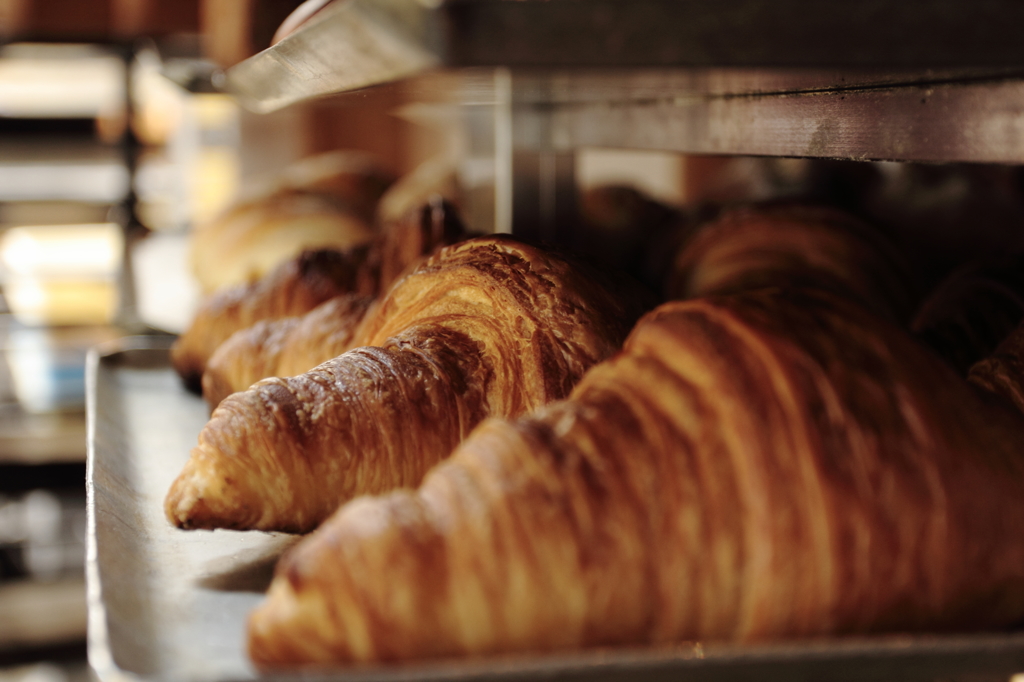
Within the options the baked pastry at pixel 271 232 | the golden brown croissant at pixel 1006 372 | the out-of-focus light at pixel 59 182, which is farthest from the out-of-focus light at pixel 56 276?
the golden brown croissant at pixel 1006 372

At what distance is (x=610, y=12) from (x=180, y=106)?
4463 mm

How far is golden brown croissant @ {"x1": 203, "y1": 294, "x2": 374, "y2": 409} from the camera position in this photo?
3.34 feet

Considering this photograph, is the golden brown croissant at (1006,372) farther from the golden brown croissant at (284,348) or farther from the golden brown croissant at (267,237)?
the golden brown croissant at (267,237)

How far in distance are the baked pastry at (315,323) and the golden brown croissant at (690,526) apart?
491mm

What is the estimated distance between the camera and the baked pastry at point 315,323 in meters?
1.03

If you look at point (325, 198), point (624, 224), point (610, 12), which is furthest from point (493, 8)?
point (325, 198)

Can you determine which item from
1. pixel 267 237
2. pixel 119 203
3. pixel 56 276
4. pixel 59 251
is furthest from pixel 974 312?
pixel 59 251

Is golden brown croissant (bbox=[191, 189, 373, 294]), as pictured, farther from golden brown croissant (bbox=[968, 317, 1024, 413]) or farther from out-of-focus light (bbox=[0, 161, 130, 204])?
golden brown croissant (bbox=[968, 317, 1024, 413])

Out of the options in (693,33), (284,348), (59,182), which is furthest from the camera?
(59,182)

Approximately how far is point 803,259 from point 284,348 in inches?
23.3

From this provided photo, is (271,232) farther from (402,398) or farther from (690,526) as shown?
(690,526)

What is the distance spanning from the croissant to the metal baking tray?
0.04 m

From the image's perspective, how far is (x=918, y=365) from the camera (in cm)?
60

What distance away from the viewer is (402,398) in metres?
0.73
